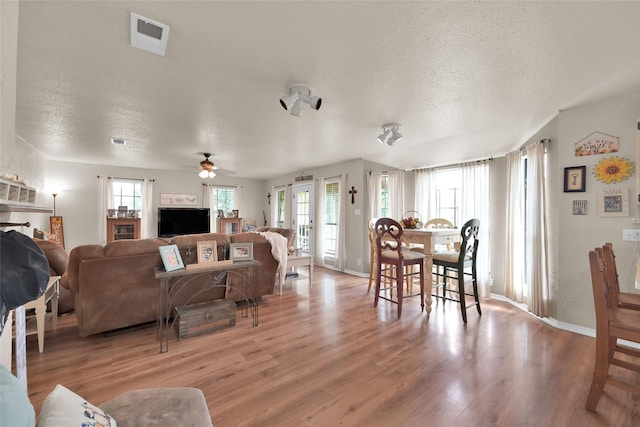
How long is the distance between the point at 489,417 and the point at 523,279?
241 centimetres

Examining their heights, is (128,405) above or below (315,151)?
below

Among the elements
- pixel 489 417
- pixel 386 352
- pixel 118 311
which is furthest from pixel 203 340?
pixel 489 417

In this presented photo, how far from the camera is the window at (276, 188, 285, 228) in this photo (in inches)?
295

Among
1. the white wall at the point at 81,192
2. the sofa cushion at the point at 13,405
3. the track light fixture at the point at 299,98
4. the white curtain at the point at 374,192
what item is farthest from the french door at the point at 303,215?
the sofa cushion at the point at 13,405

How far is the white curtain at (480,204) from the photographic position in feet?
12.5

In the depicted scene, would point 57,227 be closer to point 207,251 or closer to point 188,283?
point 188,283

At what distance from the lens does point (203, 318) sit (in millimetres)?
2570

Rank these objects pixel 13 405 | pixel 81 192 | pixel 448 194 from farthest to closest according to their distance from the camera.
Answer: pixel 81 192, pixel 448 194, pixel 13 405

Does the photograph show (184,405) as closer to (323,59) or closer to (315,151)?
(323,59)

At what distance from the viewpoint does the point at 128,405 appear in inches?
40.3

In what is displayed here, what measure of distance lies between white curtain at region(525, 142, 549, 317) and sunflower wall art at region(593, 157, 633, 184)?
1.48 feet

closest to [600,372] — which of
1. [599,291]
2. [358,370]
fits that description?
[599,291]

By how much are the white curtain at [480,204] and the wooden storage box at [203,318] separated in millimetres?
3462

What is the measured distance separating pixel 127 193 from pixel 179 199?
1109 mm
